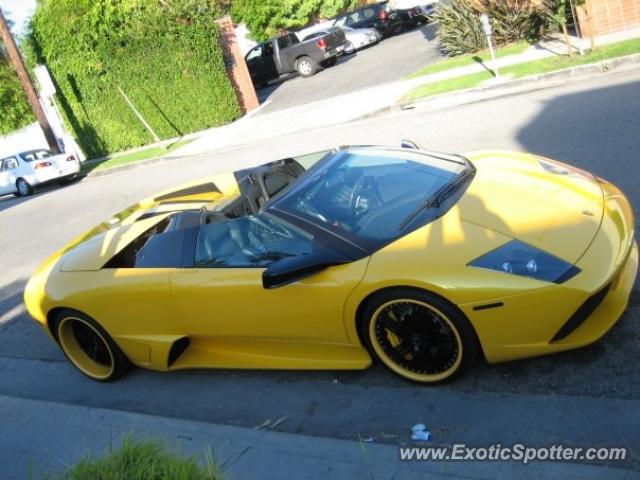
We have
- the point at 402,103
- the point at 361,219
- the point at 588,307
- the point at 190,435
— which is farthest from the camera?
the point at 402,103

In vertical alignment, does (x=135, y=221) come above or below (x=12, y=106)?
below

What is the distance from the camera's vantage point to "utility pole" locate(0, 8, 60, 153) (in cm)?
2227

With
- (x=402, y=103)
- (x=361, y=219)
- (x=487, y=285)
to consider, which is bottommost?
(x=402, y=103)

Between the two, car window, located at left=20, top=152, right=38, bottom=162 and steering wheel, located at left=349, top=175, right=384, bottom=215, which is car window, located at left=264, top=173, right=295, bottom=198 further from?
car window, located at left=20, top=152, right=38, bottom=162

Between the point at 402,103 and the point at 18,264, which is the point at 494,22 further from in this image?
the point at 18,264

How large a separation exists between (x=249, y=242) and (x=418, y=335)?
49.3 inches

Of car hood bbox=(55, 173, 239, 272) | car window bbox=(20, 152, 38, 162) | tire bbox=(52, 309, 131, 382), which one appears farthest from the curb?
car window bbox=(20, 152, 38, 162)

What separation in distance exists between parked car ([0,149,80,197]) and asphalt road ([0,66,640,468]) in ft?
35.7

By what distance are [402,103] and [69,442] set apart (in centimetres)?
1153

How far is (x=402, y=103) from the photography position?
14273 mm

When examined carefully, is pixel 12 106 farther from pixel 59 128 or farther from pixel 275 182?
pixel 275 182

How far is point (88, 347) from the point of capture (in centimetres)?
519

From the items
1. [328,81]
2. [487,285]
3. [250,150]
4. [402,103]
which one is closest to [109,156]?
[328,81]

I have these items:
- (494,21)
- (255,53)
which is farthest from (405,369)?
(255,53)
